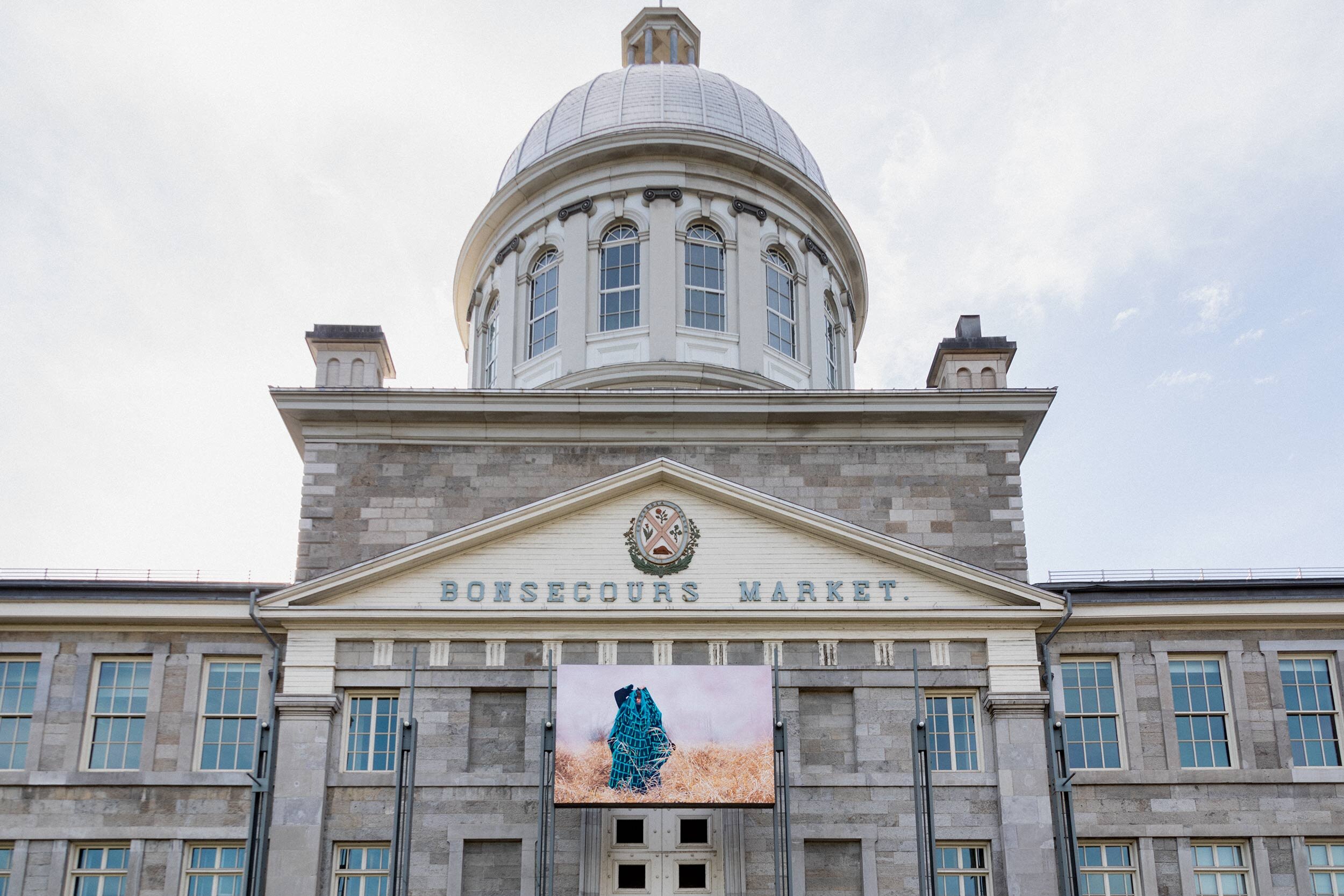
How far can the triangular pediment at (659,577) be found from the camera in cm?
2514

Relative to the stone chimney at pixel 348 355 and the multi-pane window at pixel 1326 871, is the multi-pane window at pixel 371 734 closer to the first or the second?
the stone chimney at pixel 348 355

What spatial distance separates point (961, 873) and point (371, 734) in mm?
9985

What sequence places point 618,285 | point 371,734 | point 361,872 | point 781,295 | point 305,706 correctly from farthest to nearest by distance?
point 781,295 → point 618,285 → point 371,734 → point 305,706 → point 361,872

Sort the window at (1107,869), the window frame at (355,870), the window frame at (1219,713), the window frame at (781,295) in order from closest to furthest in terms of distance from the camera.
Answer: the window frame at (355,870), the window at (1107,869), the window frame at (1219,713), the window frame at (781,295)

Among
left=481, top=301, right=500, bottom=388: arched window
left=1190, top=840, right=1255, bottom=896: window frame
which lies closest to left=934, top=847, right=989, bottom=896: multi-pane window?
left=1190, top=840, right=1255, bottom=896: window frame

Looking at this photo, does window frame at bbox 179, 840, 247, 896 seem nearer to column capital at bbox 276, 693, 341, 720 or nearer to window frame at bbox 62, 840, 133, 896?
window frame at bbox 62, 840, 133, 896

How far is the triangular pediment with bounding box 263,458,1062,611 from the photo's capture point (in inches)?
990

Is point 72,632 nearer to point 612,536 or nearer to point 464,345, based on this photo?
point 612,536

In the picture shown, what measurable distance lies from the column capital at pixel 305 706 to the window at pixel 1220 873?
1454cm

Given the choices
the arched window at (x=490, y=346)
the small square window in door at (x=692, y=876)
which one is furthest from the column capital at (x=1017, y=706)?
the arched window at (x=490, y=346)

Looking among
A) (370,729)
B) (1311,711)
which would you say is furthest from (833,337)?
(370,729)

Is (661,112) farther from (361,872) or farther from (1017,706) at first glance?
(361,872)

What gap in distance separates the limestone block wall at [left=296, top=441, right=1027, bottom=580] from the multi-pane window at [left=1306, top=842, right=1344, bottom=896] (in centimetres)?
667

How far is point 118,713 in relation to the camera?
82.6 ft
